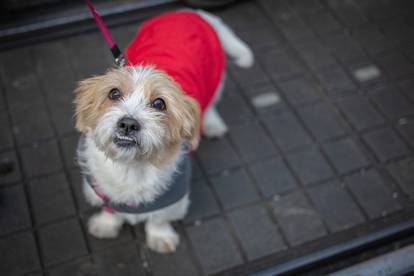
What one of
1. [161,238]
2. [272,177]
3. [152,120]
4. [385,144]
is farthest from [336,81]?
[152,120]

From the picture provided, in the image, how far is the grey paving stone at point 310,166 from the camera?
4258 mm

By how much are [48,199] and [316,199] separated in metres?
2.42

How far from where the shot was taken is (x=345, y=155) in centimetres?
442

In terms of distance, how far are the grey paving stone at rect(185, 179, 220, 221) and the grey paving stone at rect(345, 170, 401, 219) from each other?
131cm

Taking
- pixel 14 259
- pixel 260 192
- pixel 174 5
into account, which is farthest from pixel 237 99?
pixel 14 259

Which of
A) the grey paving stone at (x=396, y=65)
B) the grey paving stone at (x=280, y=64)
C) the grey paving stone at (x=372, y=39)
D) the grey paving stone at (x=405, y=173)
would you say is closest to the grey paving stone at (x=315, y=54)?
the grey paving stone at (x=280, y=64)

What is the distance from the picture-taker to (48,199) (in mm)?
3953

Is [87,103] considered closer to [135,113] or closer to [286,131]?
[135,113]

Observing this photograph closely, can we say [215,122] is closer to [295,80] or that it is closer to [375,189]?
[295,80]

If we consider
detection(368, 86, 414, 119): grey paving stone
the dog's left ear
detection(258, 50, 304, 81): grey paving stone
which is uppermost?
the dog's left ear

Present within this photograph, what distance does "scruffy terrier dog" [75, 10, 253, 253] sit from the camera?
2639 mm

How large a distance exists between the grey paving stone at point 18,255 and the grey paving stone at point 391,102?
12.0ft

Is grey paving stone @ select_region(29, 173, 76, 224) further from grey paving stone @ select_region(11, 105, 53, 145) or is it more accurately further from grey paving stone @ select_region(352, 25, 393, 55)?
grey paving stone @ select_region(352, 25, 393, 55)

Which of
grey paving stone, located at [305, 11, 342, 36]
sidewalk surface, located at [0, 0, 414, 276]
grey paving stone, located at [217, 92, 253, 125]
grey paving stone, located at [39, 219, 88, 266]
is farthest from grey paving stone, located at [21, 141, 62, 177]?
grey paving stone, located at [305, 11, 342, 36]
